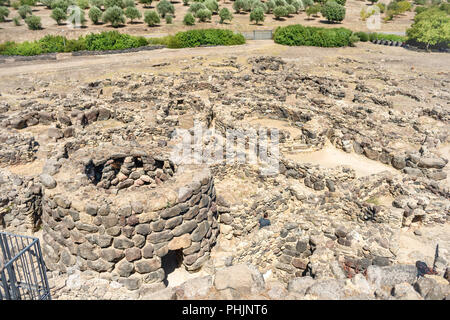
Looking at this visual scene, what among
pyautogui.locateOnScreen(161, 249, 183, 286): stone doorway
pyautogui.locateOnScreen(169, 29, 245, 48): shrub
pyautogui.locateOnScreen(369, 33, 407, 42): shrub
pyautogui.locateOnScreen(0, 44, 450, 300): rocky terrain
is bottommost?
pyautogui.locateOnScreen(161, 249, 183, 286): stone doorway

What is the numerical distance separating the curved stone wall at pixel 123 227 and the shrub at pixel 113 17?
236ft

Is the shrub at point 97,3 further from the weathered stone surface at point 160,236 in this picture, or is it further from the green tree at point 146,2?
the weathered stone surface at point 160,236

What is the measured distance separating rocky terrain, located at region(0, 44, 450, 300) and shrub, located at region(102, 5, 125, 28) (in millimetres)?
43282

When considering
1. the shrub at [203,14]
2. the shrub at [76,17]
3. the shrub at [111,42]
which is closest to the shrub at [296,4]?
the shrub at [203,14]

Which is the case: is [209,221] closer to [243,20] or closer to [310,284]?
[310,284]

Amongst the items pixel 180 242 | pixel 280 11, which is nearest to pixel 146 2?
pixel 280 11

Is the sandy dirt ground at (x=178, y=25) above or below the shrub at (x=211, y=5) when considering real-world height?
below

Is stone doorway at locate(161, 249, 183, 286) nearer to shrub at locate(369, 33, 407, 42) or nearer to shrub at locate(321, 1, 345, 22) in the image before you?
shrub at locate(369, 33, 407, 42)

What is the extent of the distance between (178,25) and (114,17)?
13.6 m

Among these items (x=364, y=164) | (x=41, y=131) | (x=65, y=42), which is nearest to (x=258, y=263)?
(x=364, y=164)

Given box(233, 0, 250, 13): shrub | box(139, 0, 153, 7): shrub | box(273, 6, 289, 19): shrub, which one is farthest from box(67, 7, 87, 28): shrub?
box(273, 6, 289, 19): shrub

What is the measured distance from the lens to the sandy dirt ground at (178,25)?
228ft

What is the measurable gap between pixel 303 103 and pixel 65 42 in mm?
44906

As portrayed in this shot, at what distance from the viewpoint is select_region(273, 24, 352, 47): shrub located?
67125 mm
